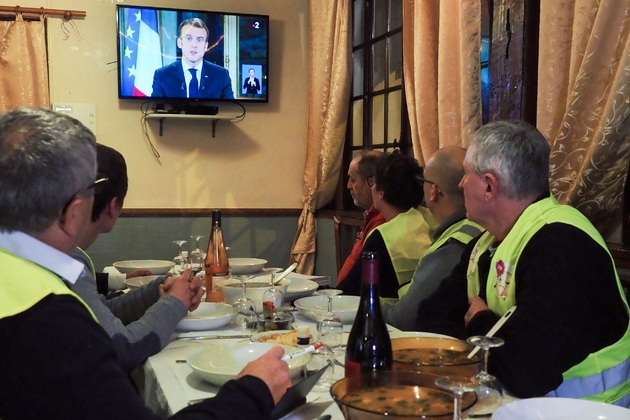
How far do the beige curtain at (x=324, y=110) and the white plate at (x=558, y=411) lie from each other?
3.58 meters

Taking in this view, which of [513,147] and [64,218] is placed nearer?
[64,218]

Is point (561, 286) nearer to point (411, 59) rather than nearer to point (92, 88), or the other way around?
point (411, 59)

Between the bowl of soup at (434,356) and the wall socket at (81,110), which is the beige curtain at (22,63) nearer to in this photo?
the wall socket at (81,110)

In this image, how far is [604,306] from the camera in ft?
4.93

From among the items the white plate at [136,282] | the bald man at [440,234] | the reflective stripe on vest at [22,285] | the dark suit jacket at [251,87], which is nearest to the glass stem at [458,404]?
the reflective stripe on vest at [22,285]

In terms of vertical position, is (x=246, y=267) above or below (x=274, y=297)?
below

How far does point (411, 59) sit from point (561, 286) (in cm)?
228

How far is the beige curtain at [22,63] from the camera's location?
14.4 feet

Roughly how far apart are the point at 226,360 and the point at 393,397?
492 millimetres

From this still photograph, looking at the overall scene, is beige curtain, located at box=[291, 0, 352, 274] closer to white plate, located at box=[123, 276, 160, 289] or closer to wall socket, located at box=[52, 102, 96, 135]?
wall socket, located at box=[52, 102, 96, 135]

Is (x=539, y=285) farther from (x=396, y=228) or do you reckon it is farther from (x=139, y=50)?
(x=139, y=50)

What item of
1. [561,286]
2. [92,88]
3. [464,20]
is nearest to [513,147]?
[561,286]

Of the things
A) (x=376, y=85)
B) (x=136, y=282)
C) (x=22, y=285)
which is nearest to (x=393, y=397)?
(x=22, y=285)

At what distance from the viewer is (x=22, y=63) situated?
4398 millimetres
